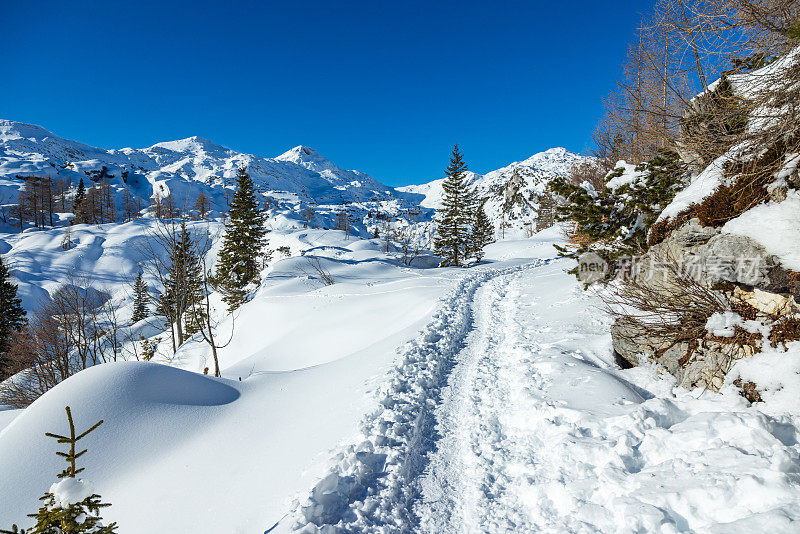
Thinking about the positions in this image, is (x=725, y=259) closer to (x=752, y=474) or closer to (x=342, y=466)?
(x=752, y=474)

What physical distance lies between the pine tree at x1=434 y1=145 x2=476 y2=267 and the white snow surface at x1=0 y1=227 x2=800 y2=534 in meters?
23.8

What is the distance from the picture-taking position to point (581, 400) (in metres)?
4.96

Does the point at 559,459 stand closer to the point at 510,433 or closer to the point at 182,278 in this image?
the point at 510,433

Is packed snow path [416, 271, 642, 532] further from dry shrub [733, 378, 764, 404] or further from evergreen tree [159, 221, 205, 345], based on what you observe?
evergreen tree [159, 221, 205, 345]

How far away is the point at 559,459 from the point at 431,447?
160 centimetres

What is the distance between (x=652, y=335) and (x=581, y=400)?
2081 mm

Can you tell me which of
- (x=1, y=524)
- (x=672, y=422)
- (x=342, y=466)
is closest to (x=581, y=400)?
(x=672, y=422)

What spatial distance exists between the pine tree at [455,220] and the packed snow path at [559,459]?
2487cm

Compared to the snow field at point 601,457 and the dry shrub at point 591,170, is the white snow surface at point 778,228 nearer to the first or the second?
the snow field at point 601,457

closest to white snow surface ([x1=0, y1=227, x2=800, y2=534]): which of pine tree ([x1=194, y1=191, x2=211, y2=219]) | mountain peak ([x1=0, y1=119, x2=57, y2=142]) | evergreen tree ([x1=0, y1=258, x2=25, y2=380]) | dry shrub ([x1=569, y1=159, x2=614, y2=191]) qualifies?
dry shrub ([x1=569, y1=159, x2=614, y2=191])

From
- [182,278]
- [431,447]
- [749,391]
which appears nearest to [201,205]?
[182,278]

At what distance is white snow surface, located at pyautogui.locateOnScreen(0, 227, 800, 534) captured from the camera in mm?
3074

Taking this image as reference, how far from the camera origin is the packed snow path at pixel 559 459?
9.25 ft

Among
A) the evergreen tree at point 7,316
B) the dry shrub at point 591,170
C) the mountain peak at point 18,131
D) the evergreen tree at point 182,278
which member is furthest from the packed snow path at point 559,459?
the mountain peak at point 18,131
